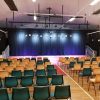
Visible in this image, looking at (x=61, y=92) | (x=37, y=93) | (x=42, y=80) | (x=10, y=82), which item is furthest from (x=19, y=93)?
(x=42, y=80)

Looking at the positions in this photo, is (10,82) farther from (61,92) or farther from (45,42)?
(45,42)

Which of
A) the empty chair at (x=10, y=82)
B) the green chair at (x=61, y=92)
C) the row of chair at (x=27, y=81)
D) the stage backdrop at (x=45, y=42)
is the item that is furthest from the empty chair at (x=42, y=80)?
the stage backdrop at (x=45, y=42)

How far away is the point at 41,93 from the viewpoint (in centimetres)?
651

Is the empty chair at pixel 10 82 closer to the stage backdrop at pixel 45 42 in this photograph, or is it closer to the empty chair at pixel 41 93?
the empty chair at pixel 41 93

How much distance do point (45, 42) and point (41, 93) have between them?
25834 mm

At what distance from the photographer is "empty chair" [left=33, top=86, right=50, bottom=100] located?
6.48m

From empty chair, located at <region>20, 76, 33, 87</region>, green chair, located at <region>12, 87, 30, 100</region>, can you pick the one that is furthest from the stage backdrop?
green chair, located at <region>12, 87, 30, 100</region>

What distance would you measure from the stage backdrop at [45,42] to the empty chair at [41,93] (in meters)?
24.9

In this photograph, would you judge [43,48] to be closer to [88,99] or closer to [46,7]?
[46,7]

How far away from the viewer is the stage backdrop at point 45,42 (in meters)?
31.6

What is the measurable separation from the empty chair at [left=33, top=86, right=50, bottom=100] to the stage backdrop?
24.9m

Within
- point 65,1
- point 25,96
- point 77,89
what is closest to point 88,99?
point 77,89

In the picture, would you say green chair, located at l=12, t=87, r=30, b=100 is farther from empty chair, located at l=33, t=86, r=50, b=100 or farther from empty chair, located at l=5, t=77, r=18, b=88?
empty chair, located at l=5, t=77, r=18, b=88

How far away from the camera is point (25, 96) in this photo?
6375 mm
